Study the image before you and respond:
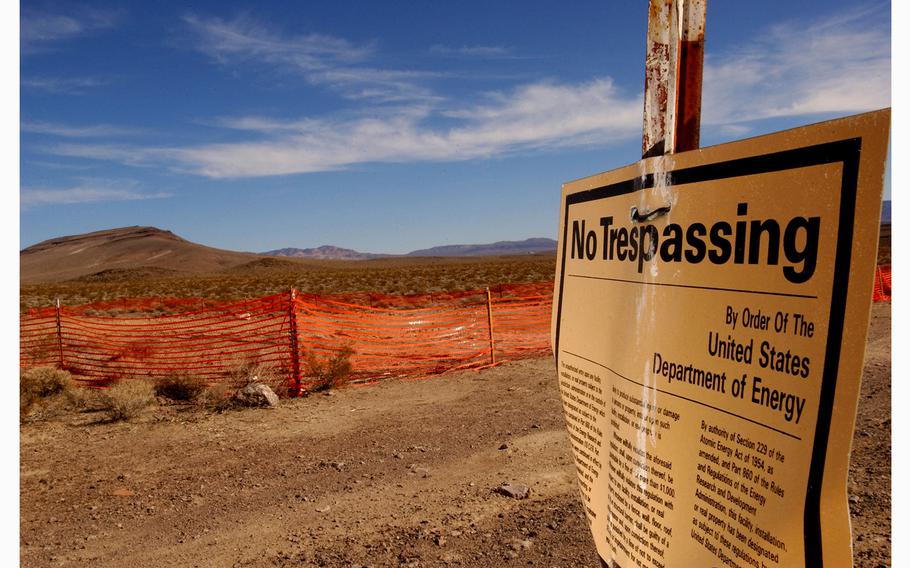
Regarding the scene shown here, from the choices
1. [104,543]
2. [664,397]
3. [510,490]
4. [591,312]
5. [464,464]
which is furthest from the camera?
[464,464]

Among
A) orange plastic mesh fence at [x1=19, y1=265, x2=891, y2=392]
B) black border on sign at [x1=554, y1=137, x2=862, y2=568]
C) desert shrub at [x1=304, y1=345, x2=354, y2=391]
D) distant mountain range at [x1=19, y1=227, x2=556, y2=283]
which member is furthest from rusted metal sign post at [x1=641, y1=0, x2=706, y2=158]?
distant mountain range at [x1=19, y1=227, x2=556, y2=283]

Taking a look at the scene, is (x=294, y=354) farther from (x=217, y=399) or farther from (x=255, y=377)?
(x=217, y=399)

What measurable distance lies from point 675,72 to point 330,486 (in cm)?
512

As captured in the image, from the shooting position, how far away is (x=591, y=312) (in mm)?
1730

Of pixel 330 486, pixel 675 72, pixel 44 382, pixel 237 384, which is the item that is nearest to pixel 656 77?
pixel 675 72

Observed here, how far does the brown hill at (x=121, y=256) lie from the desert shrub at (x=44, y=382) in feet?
442

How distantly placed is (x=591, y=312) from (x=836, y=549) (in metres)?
0.88

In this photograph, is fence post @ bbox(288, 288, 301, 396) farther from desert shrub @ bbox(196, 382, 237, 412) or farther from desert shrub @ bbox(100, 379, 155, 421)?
desert shrub @ bbox(100, 379, 155, 421)

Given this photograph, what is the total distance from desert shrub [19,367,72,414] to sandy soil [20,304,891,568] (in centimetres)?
Result: 123

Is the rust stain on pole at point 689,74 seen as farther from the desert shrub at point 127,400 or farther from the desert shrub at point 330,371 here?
the desert shrub at point 330,371

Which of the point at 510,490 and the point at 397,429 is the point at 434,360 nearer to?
the point at 397,429

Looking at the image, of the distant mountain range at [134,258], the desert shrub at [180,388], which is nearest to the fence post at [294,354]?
the desert shrub at [180,388]

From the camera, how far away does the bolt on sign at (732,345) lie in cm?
94

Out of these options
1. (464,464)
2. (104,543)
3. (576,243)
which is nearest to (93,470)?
(104,543)
